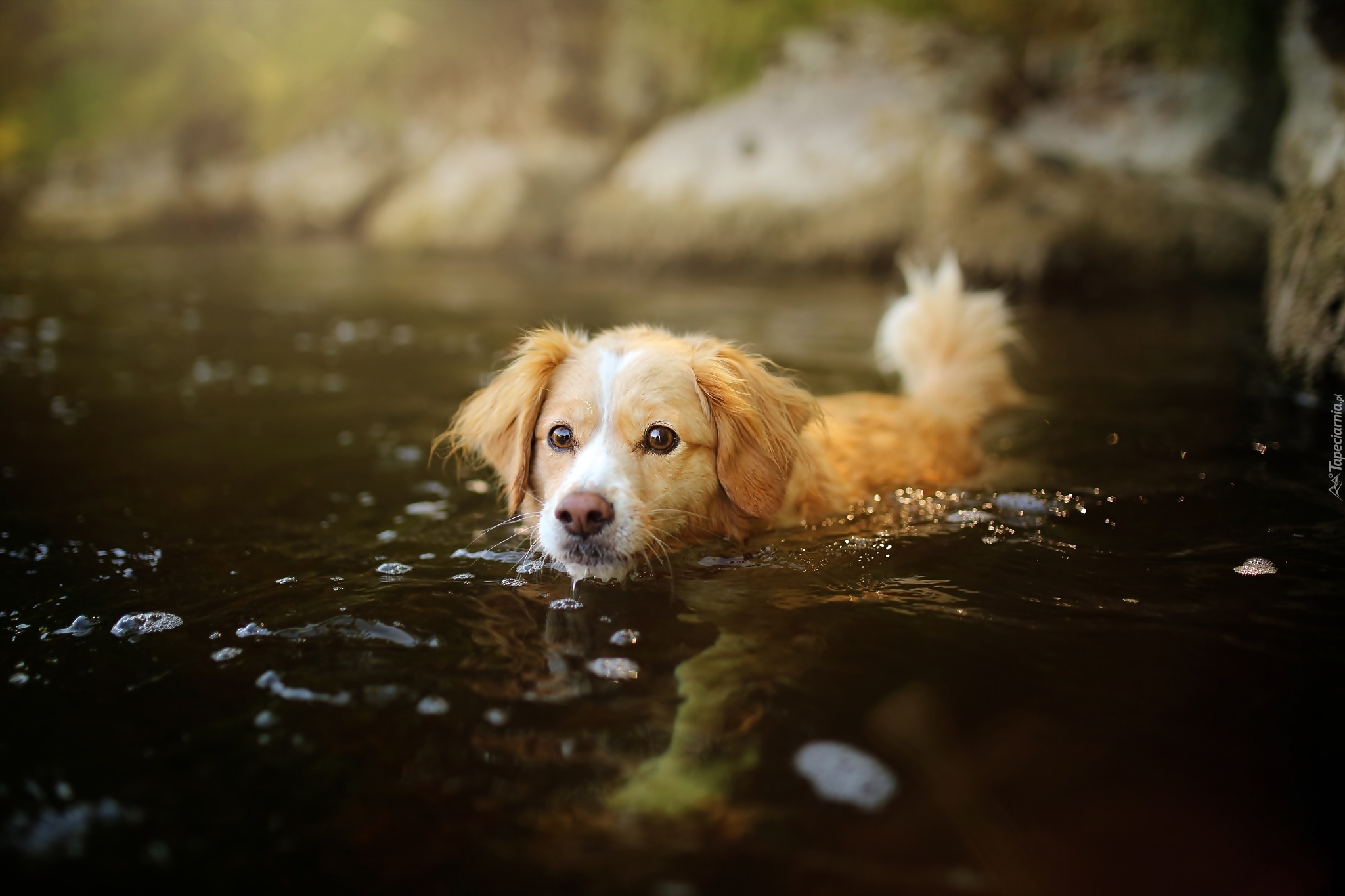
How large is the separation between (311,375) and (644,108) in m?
10.2

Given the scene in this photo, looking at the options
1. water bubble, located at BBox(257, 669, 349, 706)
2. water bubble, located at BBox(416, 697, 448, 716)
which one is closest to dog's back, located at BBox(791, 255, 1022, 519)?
water bubble, located at BBox(416, 697, 448, 716)

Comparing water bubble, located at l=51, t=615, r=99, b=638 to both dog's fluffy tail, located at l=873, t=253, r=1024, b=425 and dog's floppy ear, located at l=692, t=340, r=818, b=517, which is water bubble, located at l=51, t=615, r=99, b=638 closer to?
dog's floppy ear, located at l=692, t=340, r=818, b=517

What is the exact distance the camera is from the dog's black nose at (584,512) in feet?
8.92

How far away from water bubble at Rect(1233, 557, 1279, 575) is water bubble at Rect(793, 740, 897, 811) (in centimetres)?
172

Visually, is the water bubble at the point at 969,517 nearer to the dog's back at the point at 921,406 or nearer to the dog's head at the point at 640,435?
the dog's back at the point at 921,406

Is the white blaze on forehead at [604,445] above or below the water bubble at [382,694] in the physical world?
above

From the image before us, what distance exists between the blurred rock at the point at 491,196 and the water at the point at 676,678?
33.7 feet

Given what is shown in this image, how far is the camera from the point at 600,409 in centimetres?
312

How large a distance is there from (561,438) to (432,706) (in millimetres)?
1234

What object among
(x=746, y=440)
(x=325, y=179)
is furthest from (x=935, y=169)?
(x=325, y=179)

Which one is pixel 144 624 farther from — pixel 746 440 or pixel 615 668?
pixel 746 440

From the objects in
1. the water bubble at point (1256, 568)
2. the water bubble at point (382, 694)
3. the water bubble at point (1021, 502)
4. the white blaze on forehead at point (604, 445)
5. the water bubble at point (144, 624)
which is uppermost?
the white blaze on forehead at point (604, 445)

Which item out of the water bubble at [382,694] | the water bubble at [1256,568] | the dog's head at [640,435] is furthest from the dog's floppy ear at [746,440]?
the water bubble at [1256,568]

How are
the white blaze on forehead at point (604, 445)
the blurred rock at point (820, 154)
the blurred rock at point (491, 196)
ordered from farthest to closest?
1. the blurred rock at point (491, 196)
2. the blurred rock at point (820, 154)
3. the white blaze on forehead at point (604, 445)
